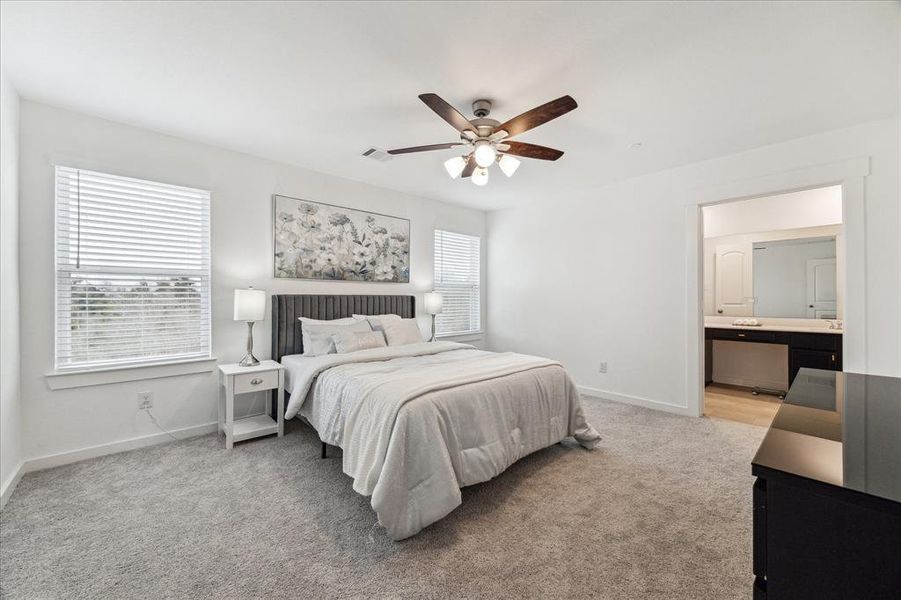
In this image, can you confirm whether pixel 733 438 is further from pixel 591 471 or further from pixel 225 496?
pixel 225 496

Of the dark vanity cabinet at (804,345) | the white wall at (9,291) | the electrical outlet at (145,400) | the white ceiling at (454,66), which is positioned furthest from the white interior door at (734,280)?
the white wall at (9,291)

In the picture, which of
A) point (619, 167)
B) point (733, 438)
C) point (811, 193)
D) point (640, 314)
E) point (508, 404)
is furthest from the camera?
point (811, 193)

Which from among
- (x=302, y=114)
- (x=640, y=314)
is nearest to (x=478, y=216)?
(x=640, y=314)

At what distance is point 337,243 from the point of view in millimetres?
4191

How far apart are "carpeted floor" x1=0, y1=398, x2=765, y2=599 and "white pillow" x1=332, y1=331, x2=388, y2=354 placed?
98 cm

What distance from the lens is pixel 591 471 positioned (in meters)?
2.63

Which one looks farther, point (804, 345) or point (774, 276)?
point (774, 276)

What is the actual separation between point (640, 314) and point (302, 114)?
3.89 metres

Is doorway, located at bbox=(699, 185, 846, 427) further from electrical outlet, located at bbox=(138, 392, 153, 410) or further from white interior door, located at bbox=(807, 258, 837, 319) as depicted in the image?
electrical outlet, located at bbox=(138, 392, 153, 410)

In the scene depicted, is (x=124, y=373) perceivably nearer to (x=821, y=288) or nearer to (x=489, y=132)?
(x=489, y=132)

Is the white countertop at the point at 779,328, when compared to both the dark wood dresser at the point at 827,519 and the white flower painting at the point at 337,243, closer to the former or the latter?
the white flower painting at the point at 337,243

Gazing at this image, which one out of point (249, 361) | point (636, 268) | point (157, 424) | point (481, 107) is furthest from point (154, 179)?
point (636, 268)

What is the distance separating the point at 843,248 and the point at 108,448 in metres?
6.31

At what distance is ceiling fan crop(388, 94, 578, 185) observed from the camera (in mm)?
2121
